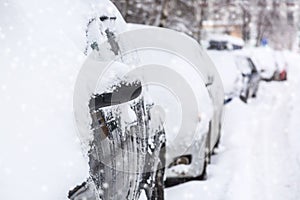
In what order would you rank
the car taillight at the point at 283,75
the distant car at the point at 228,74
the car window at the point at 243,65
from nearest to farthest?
the distant car at the point at 228,74
the car window at the point at 243,65
the car taillight at the point at 283,75

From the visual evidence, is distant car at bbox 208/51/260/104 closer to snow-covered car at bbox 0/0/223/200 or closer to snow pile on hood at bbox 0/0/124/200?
snow-covered car at bbox 0/0/223/200

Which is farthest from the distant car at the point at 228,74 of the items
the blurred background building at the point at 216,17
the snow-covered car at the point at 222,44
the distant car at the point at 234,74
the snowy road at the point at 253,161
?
the blurred background building at the point at 216,17

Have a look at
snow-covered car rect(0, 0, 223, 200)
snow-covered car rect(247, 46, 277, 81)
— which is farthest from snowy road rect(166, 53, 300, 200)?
snow-covered car rect(247, 46, 277, 81)

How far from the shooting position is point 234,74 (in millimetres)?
12133

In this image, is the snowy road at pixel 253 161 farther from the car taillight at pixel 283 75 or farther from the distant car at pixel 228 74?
the car taillight at pixel 283 75

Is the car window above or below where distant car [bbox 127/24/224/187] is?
below

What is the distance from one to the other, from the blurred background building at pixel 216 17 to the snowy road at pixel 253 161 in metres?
4.45

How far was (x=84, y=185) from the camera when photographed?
2520mm

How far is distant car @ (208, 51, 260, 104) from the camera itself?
459 inches

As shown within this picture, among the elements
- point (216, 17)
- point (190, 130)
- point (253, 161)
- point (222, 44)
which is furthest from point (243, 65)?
point (216, 17)

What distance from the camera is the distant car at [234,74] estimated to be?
11.6m

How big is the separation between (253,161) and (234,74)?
4.89 metres

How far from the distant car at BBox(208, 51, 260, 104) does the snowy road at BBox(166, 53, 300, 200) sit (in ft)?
1.35

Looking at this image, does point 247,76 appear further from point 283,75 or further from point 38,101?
point 38,101
